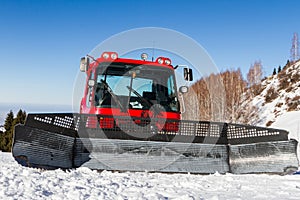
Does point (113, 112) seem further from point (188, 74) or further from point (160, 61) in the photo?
point (188, 74)

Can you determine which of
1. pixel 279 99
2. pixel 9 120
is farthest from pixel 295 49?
pixel 9 120

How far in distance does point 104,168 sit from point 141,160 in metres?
0.57

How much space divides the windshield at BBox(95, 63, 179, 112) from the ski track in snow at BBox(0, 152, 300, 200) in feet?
5.01

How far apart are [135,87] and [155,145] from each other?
140 cm

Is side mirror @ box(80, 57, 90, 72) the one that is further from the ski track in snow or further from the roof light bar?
the ski track in snow

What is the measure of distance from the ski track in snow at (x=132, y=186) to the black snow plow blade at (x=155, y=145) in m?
0.25

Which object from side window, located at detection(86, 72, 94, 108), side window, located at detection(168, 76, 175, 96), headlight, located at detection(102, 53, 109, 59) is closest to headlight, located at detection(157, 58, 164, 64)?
side window, located at detection(168, 76, 175, 96)

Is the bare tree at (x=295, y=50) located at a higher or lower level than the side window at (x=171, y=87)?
higher

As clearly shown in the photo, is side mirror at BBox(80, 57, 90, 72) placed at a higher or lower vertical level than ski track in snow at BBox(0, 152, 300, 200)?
higher

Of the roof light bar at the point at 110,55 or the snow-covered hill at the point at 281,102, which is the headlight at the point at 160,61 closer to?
the roof light bar at the point at 110,55

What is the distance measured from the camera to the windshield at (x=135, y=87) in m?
5.11

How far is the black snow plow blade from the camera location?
3.94 metres

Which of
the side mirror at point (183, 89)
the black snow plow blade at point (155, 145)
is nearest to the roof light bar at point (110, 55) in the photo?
the side mirror at point (183, 89)

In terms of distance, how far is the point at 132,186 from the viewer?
3131mm
